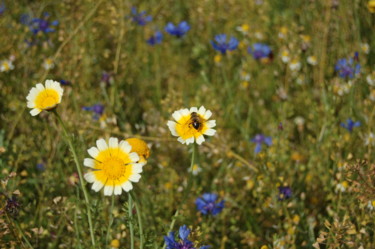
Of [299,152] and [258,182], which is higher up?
[299,152]

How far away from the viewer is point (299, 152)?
2.70m

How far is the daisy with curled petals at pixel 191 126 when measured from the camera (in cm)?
141

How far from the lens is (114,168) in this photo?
1277 mm

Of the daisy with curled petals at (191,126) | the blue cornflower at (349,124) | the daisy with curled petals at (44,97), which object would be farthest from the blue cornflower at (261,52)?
the daisy with curled petals at (44,97)

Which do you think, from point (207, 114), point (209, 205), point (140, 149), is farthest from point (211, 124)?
point (209, 205)

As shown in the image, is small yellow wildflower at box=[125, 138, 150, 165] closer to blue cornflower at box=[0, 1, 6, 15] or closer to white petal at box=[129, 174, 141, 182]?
white petal at box=[129, 174, 141, 182]

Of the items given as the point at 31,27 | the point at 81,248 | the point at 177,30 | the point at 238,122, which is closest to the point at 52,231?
the point at 81,248

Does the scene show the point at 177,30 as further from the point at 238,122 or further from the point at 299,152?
the point at 299,152

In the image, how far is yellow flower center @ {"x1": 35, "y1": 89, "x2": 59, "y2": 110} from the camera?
4.60 ft

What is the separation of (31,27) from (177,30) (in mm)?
1101

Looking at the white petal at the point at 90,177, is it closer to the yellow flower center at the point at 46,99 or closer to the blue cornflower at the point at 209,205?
the yellow flower center at the point at 46,99

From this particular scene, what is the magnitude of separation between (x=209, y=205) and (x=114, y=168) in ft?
3.01

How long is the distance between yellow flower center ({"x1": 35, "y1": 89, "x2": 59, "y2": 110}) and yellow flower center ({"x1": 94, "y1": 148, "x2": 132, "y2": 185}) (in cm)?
27

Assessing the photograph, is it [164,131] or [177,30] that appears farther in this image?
[177,30]
